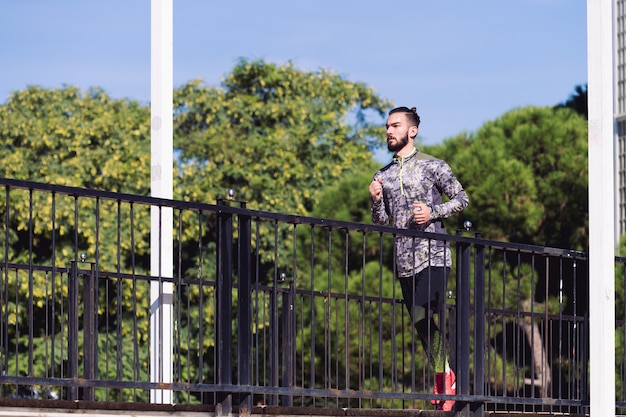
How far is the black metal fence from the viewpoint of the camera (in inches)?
320

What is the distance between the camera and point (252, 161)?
1631 inches

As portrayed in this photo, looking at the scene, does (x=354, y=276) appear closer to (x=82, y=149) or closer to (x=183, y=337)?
(x=183, y=337)

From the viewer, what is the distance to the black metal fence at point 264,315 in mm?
8125

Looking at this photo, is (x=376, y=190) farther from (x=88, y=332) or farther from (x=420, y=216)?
(x=88, y=332)

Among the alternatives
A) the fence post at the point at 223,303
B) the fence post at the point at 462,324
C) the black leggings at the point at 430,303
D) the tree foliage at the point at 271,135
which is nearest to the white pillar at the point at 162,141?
the black leggings at the point at 430,303

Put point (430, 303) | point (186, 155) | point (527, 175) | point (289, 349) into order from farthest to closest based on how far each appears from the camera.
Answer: point (186, 155)
point (527, 175)
point (289, 349)
point (430, 303)

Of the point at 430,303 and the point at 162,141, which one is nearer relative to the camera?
the point at 430,303

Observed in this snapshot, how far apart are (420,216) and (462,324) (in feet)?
2.29

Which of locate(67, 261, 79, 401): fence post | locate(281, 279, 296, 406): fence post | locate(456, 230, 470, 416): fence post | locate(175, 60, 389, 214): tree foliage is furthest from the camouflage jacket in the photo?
locate(175, 60, 389, 214): tree foliage

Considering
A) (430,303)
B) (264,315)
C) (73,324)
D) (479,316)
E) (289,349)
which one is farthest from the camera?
(264,315)

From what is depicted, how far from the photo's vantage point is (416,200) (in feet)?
32.2

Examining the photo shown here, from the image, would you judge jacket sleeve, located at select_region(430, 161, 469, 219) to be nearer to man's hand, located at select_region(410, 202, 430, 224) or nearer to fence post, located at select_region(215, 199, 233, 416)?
Answer: man's hand, located at select_region(410, 202, 430, 224)

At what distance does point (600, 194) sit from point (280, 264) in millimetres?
29025

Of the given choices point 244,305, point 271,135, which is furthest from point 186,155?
point 244,305
